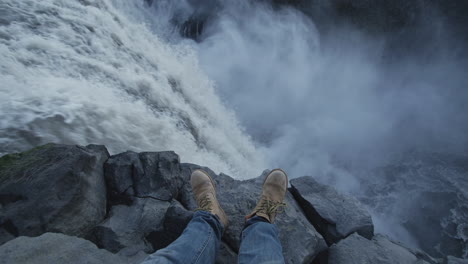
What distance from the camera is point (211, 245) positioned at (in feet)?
5.64

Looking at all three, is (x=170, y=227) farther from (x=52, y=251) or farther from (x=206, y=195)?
(x=52, y=251)

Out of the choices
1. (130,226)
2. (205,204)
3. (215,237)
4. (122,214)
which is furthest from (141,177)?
(215,237)

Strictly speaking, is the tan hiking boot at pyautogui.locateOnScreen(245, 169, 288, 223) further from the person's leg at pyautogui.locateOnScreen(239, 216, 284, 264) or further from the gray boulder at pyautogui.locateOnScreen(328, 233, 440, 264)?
the gray boulder at pyautogui.locateOnScreen(328, 233, 440, 264)

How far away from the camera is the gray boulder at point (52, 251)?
1.58 metres

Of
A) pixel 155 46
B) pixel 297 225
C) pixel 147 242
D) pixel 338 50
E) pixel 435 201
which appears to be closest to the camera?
pixel 147 242

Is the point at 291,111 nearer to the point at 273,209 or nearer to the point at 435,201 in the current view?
the point at 435,201

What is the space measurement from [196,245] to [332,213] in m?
1.76

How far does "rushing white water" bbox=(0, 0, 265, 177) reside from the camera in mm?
3117

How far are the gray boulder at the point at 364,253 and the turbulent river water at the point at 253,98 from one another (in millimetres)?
2607

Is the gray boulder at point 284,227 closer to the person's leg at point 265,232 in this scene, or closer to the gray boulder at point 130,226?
the person's leg at point 265,232

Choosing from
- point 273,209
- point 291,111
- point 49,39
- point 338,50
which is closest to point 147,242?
point 273,209

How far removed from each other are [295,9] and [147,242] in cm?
976

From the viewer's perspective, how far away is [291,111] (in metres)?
9.80

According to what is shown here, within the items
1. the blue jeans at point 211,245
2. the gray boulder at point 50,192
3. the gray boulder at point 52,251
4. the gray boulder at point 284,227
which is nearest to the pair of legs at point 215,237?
the blue jeans at point 211,245
